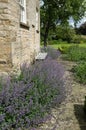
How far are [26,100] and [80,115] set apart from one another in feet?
5.07

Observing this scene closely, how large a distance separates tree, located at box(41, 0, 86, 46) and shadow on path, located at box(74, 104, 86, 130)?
2208 cm

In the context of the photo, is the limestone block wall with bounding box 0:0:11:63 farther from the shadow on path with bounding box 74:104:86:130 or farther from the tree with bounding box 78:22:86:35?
the tree with bounding box 78:22:86:35

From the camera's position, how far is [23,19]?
1025 centimetres

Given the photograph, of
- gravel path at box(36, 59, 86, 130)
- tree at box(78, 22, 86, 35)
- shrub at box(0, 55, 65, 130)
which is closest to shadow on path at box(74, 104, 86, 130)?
gravel path at box(36, 59, 86, 130)

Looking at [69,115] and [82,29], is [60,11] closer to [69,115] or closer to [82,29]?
[69,115]

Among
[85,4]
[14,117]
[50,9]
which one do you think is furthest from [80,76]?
[85,4]

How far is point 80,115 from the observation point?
6160 millimetres

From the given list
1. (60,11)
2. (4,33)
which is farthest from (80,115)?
(60,11)

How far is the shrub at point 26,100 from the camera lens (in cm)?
476

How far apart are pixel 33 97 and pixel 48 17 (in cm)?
2511

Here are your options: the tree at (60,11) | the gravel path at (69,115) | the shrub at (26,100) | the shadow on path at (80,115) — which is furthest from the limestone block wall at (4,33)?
the tree at (60,11)

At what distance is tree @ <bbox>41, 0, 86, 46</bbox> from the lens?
1117 inches

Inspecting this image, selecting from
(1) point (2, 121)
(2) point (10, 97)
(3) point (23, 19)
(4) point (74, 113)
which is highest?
(3) point (23, 19)

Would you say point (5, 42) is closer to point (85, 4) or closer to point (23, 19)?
point (23, 19)
